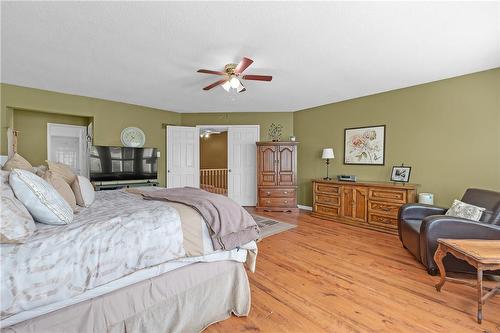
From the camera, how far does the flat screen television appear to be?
14.4 feet

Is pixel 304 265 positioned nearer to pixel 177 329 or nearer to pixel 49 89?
pixel 177 329

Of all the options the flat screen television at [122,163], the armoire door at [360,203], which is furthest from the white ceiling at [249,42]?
the armoire door at [360,203]

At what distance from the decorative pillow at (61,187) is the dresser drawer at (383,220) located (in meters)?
4.17

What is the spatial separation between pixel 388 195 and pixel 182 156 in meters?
4.55

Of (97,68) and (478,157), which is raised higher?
(97,68)

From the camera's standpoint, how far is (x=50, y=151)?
4.68m

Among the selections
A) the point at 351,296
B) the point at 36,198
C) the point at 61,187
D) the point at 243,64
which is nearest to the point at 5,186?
the point at 36,198

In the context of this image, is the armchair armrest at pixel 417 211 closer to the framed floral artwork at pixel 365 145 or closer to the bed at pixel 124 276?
the framed floral artwork at pixel 365 145

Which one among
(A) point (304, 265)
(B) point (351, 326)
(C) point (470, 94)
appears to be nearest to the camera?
(B) point (351, 326)

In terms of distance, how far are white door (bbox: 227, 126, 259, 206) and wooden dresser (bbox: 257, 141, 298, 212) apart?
2.00 ft

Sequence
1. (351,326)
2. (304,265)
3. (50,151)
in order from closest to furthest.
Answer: (351,326)
(304,265)
(50,151)

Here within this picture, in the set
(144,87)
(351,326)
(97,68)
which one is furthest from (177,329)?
(144,87)

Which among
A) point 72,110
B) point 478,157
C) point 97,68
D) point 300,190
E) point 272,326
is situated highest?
point 97,68

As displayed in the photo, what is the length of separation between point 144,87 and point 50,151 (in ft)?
8.64
